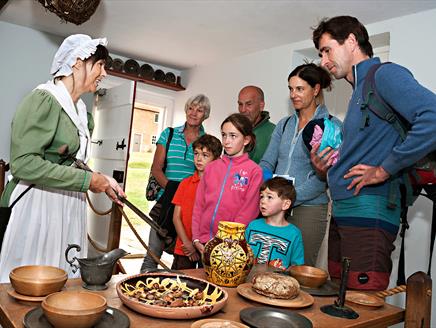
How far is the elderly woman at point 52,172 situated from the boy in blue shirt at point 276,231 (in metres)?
0.75

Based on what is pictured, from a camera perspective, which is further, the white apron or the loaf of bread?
the white apron

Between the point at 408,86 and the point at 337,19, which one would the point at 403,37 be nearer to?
the point at 337,19

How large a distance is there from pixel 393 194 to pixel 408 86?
14.1 inches

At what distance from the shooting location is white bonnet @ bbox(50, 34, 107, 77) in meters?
1.66

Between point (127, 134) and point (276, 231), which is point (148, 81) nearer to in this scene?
point (127, 134)

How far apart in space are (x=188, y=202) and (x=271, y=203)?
→ 0.64 metres

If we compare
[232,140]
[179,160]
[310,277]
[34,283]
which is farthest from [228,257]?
[179,160]

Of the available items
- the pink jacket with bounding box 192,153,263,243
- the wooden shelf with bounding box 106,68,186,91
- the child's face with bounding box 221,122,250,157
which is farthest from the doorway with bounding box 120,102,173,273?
the child's face with bounding box 221,122,250,157

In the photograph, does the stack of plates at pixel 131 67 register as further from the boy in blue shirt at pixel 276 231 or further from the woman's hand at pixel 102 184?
the woman's hand at pixel 102 184

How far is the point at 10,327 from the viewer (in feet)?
2.84

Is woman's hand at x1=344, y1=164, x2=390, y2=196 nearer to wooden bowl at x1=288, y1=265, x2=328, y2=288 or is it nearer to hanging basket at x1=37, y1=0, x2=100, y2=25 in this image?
wooden bowl at x1=288, y1=265, x2=328, y2=288

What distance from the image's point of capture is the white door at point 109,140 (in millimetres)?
4008

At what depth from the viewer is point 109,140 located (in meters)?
4.43

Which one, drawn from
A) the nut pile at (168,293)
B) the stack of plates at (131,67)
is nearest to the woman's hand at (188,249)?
the nut pile at (168,293)
